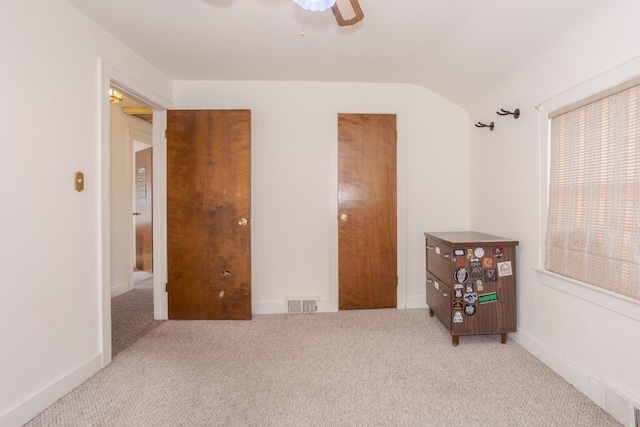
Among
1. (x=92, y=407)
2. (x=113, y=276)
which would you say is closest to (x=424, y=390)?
(x=92, y=407)

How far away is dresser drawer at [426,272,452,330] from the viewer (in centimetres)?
232

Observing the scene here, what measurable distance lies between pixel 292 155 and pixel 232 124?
2.11 feet

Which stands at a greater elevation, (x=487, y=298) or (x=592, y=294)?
(x=592, y=294)

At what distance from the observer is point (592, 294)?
66.2 inches

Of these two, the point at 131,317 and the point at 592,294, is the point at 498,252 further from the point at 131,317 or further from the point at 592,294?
the point at 131,317

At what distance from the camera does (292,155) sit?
3.07m

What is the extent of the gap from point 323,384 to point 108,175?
202 centimetres

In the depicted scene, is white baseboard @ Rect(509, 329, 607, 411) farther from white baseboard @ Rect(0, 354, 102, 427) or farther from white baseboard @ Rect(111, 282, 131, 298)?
white baseboard @ Rect(111, 282, 131, 298)

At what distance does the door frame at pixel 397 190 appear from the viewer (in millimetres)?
3057

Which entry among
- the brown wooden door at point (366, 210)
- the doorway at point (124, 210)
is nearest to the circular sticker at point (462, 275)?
the brown wooden door at point (366, 210)

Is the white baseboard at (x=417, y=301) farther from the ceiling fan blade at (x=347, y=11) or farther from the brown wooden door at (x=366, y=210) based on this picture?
the ceiling fan blade at (x=347, y=11)

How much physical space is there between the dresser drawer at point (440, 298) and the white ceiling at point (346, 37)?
5.77 feet

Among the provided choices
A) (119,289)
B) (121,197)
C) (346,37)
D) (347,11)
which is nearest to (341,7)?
(347,11)

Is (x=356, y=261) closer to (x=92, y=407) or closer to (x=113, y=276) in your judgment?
(x=92, y=407)
